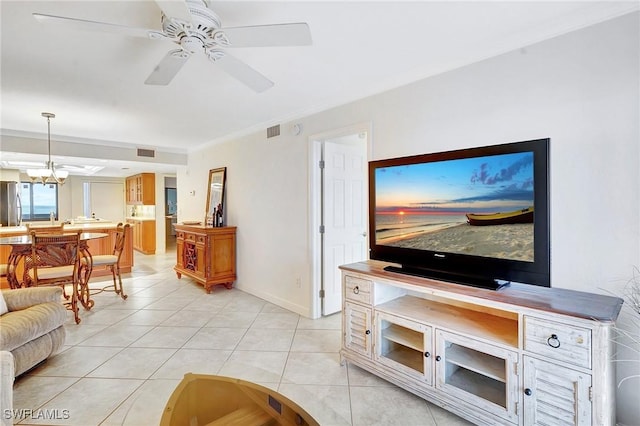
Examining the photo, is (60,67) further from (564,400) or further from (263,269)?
(564,400)

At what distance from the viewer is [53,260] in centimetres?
342

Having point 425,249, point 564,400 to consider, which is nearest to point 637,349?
point 564,400

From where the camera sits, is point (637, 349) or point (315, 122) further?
point (315, 122)

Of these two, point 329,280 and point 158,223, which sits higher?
point 158,223

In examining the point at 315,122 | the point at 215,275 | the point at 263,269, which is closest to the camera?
the point at 315,122

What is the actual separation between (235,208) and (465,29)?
3.77 m

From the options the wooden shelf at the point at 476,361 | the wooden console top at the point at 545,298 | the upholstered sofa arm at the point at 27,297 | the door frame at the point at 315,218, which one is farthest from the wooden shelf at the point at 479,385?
the upholstered sofa arm at the point at 27,297

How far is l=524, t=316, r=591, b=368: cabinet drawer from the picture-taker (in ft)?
4.61

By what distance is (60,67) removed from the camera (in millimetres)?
2426

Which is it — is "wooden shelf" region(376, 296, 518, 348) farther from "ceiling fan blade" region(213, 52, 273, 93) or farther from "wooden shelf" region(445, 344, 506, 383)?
"ceiling fan blade" region(213, 52, 273, 93)

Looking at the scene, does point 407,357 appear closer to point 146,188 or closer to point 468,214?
point 468,214

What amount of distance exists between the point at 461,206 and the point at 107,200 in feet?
35.1

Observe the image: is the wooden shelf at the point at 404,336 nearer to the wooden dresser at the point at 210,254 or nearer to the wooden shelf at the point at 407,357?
the wooden shelf at the point at 407,357

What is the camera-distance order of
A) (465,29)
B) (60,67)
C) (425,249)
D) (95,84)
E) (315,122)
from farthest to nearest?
(315,122) → (95,84) → (60,67) → (425,249) → (465,29)
